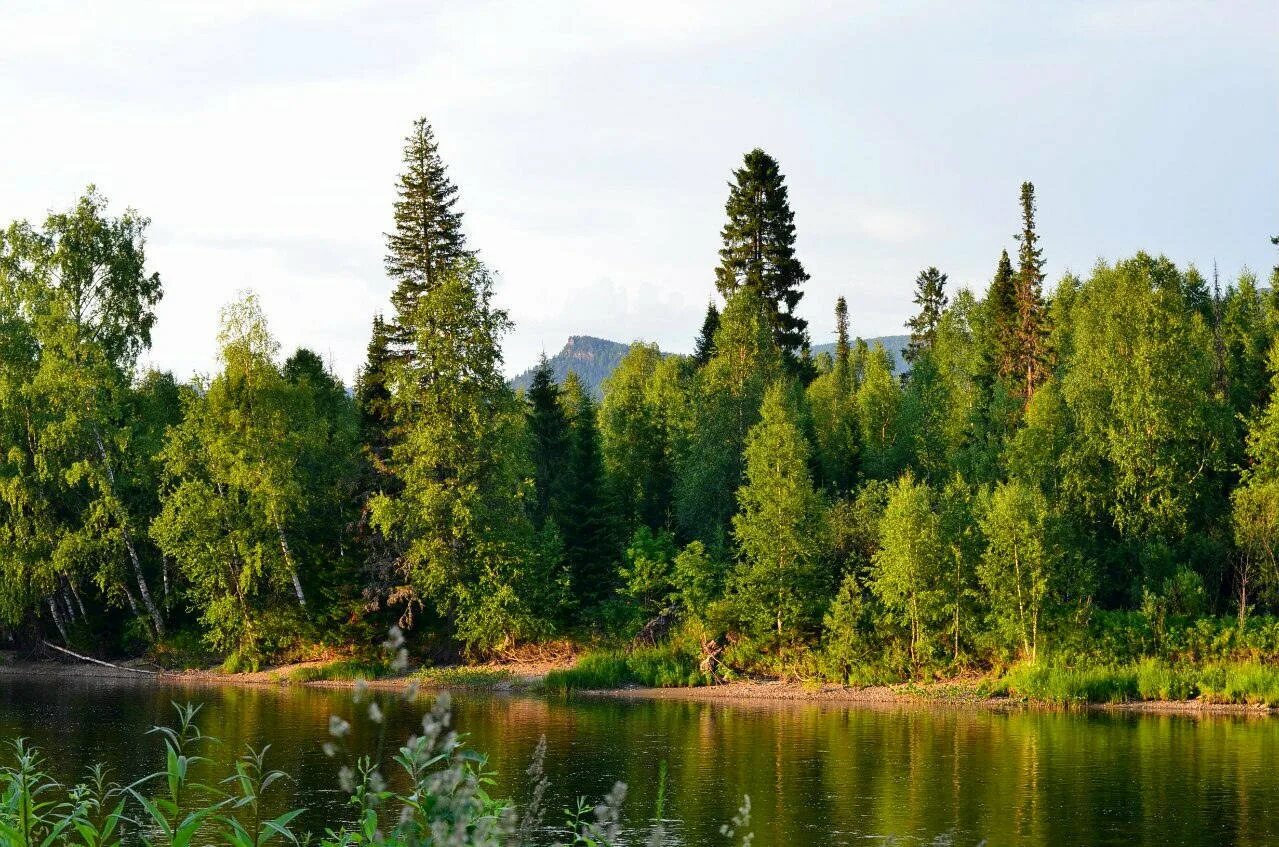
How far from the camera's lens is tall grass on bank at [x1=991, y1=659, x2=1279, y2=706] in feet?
134

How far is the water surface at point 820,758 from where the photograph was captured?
2381 centimetres

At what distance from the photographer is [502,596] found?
49812 millimetres

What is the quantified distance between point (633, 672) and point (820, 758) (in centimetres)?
1751

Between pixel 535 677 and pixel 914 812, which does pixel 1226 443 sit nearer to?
pixel 535 677

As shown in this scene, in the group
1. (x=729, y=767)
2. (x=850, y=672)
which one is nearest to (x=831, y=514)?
(x=850, y=672)

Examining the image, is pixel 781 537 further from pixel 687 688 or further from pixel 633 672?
pixel 633 672

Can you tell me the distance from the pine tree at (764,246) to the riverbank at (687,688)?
28199 mm

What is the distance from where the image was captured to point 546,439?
205 ft

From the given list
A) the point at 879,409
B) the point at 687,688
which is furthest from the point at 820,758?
the point at 879,409

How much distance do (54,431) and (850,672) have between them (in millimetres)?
29849

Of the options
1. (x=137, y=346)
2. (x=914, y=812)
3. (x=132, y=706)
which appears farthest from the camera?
(x=137, y=346)

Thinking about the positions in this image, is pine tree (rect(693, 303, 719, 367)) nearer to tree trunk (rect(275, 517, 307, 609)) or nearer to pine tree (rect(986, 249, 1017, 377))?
pine tree (rect(986, 249, 1017, 377))

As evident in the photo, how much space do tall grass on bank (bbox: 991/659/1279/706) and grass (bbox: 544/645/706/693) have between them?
10764 millimetres

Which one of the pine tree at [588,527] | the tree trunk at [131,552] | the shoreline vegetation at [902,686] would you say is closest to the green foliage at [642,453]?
the pine tree at [588,527]
